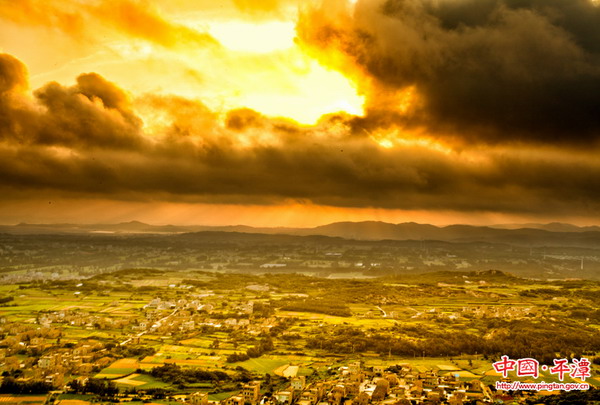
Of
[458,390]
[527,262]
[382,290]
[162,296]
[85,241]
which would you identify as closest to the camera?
[458,390]

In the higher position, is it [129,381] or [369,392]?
[369,392]

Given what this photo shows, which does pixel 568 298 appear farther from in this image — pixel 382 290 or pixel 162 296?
pixel 162 296

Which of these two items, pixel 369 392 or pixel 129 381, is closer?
pixel 369 392

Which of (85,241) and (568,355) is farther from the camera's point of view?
(85,241)

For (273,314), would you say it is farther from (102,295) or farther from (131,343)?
(102,295)

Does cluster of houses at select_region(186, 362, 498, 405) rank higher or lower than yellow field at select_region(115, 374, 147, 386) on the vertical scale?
higher

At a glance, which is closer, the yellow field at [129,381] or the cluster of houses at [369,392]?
the cluster of houses at [369,392]

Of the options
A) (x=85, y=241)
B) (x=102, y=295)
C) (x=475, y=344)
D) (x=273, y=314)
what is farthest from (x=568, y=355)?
(x=85, y=241)

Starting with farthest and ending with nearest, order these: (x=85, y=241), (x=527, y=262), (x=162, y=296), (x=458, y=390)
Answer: (x=85, y=241) → (x=527, y=262) → (x=162, y=296) → (x=458, y=390)

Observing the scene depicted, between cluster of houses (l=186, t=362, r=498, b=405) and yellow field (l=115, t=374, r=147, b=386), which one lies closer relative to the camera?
cluster of houses (l=186, t=362, r=498, b=405)
